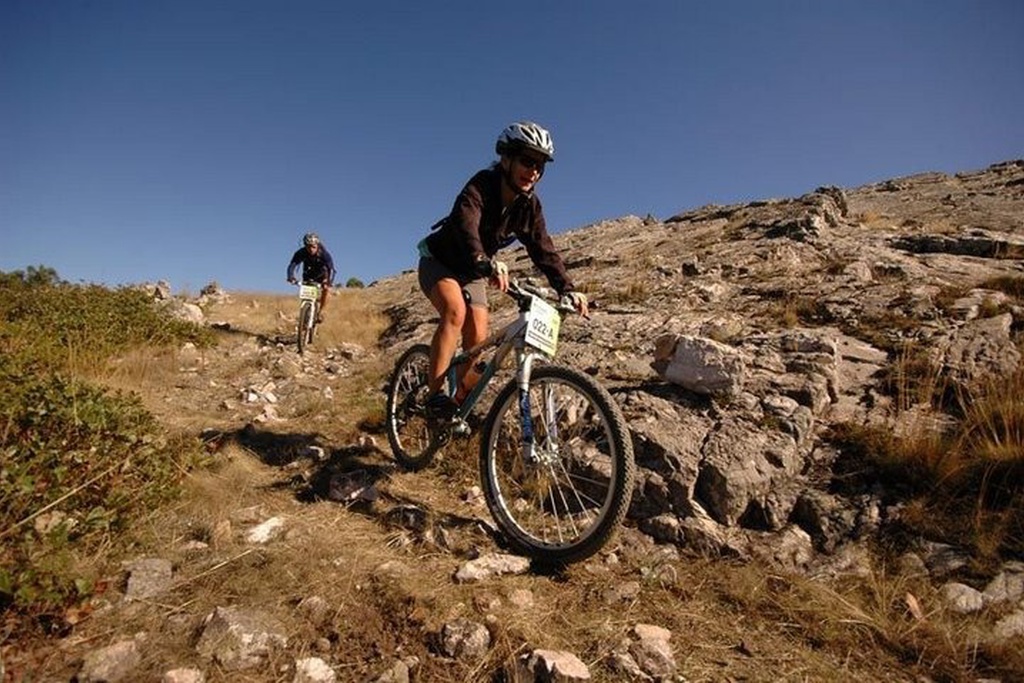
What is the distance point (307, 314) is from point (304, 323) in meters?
0.22

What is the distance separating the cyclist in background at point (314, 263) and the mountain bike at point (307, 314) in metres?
0.78

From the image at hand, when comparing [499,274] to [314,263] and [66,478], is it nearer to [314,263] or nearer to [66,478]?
[66,478]

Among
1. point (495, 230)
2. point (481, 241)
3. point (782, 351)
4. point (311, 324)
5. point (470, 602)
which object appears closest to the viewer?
point (470, 602)

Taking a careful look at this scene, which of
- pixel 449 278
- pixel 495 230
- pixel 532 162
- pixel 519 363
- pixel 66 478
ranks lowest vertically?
pixel 66 478

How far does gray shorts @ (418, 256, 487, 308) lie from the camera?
189 inches

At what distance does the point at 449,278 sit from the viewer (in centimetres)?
474

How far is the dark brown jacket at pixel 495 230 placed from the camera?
4.46 metres

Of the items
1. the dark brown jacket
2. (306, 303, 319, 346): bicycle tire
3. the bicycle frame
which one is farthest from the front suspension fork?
(306, 303, 319, 346): bicycle tire

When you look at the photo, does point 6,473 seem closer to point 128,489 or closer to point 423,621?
point 128,489

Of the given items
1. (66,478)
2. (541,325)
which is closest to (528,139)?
(541,325)

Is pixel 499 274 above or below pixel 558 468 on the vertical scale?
above

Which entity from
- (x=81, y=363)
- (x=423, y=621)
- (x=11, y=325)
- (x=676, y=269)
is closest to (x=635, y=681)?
(x=423, y=621)

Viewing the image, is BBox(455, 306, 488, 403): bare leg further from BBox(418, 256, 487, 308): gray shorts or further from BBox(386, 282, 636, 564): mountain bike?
BBox(386, 282, 636, 564): mountain bike

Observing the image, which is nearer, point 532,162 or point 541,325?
point 541,325
